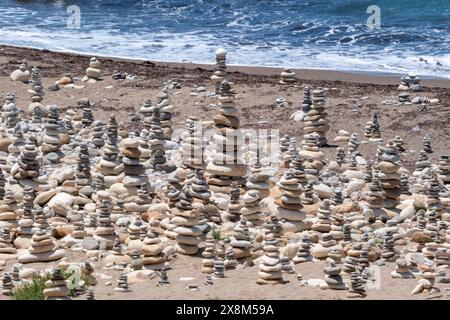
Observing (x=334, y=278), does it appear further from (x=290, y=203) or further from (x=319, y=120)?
(x=319, y=120)

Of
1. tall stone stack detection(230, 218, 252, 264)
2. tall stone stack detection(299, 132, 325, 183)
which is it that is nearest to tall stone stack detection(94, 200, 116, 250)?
tall stone stack detection(230, 218, 252, 264)

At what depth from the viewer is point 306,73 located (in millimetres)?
28625

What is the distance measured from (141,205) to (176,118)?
261 inches

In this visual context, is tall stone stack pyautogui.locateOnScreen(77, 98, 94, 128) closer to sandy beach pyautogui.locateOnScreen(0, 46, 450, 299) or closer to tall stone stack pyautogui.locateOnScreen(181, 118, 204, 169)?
sandy beach pyautogui.locateOnScreen(0, 46, 450, 299)

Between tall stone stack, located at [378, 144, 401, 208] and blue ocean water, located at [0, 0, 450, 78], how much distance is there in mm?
13283

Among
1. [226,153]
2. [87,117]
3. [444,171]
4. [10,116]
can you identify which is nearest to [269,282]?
[226,153]

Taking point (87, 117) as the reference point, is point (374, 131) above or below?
below

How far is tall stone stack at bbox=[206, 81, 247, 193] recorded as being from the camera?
1636cm

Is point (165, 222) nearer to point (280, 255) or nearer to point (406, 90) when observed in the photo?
point (280, 255)

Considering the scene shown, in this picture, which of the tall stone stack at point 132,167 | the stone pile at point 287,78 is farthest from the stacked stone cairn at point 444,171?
the stone pile at point 287,78

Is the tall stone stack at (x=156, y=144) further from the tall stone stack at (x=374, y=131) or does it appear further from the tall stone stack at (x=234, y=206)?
the tall stone stack at (x=374, y=131)

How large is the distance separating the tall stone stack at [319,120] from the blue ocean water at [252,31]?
31.5 feet

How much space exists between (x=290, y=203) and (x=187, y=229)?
5.03ft
